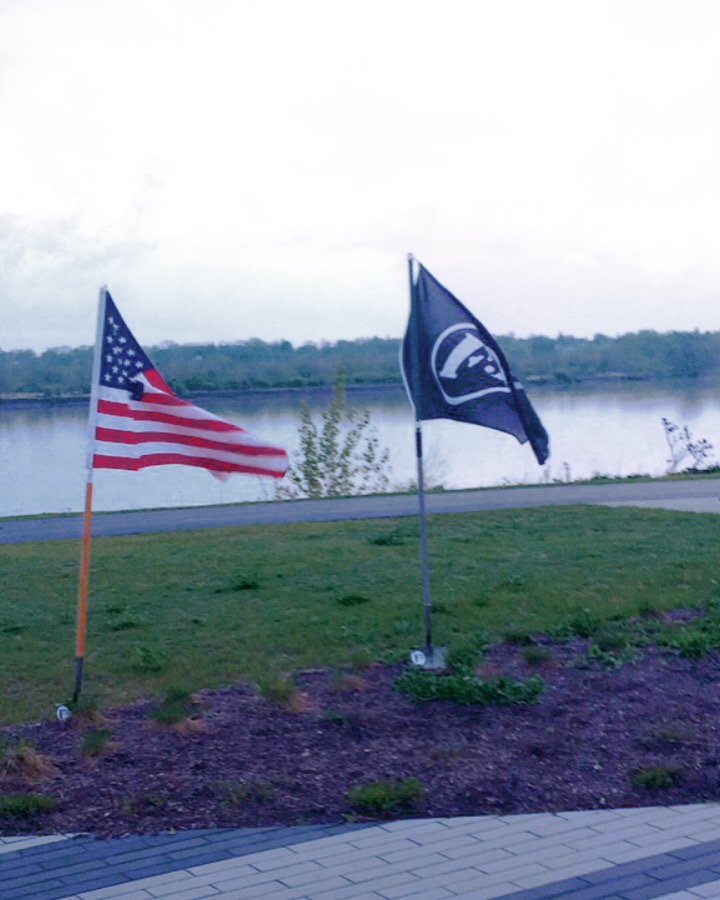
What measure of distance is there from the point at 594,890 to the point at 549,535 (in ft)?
32.6

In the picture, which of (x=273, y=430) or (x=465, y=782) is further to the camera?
(x=273, y=430)

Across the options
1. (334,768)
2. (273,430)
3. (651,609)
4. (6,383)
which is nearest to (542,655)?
(651,609)

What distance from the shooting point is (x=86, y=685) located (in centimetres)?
770

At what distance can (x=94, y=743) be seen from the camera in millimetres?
6266

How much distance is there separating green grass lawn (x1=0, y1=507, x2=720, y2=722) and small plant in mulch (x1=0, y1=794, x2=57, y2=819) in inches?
59.8

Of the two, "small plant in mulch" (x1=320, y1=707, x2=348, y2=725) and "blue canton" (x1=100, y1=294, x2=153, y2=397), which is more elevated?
"blue canton" (x1=100, y1=294, x2=153, y2=397)

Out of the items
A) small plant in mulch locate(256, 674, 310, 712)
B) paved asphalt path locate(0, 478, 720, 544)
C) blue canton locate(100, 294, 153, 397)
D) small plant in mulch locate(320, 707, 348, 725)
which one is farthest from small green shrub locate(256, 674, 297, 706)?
paved asphalt path locate(0, 478, 720, 544)

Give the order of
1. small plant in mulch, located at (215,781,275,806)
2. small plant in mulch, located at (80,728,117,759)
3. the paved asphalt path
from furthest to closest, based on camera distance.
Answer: the paved asphalt path < small plant in mulch, located at (80,728,117,759) < small plant in mulch, located at (215,781,275,806)

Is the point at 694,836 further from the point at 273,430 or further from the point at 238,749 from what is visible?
the point at 273,430

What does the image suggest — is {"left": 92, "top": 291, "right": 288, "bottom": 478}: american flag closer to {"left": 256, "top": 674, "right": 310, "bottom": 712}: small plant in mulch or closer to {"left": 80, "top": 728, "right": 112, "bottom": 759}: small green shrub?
{"left": 256, "top": 674, "right": 310, "bottom": 712}: small plant in mulch

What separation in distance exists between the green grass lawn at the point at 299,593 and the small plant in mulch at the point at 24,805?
1.52m

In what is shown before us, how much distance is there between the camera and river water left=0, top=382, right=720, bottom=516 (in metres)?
25.8

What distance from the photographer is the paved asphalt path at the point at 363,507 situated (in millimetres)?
17891

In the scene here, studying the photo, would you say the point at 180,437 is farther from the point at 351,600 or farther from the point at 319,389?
the point at 319,389
